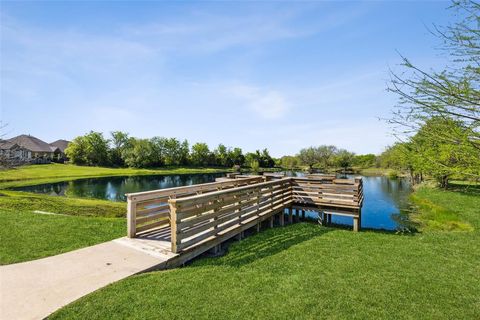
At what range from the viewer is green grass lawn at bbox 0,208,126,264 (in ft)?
19.9

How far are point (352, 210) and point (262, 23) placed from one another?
8413mm

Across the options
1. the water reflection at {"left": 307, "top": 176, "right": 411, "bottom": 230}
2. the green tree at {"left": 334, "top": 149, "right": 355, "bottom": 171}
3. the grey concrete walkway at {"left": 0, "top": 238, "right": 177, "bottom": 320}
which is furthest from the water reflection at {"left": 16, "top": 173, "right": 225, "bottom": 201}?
the green tree at {"left": 334, "top": 149, "right": 355, "bottom": 171}

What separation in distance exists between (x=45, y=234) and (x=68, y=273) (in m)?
3.40

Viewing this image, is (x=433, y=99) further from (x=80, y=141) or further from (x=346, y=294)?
(x=80, y=141)

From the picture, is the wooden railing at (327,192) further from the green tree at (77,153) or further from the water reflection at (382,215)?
the green tree at (77,153)

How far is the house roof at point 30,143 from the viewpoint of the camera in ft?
218

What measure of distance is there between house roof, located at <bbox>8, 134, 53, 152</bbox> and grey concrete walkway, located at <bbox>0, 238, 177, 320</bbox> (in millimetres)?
77818

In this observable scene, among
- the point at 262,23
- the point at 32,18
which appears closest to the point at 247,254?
the point at 262,23

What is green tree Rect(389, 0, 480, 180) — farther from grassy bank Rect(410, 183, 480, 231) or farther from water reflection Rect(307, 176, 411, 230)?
water reflection Rect(307, 176, 411, 230)

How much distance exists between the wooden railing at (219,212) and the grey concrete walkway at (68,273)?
63 centimetres

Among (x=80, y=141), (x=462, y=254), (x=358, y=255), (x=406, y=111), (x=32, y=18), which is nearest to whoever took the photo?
(x=406, y=111)

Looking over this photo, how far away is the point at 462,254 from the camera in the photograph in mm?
7055

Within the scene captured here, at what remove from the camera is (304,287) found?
4.64 meters

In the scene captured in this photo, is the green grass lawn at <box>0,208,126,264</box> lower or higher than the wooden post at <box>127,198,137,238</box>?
lower
